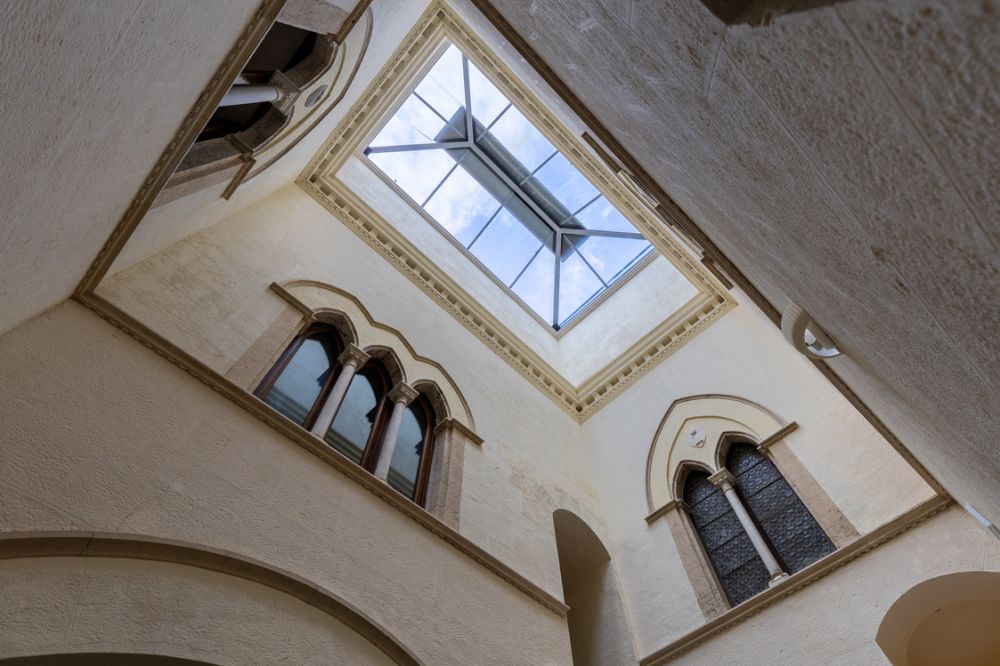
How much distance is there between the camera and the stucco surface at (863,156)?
2.48ft

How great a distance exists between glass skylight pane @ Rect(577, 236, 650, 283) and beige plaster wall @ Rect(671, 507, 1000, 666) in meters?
6.43

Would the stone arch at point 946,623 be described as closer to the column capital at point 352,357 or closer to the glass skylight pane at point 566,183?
the column capital at point 352,357

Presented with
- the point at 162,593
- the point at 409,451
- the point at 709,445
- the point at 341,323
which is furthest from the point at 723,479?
the point at 162,593

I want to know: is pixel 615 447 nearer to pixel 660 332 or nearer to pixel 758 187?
pixel 660 332

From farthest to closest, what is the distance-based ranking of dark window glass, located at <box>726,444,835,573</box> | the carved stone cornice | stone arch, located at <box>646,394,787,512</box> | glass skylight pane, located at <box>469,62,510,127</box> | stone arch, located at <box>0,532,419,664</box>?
glass skylight pane, located at <box>469,62,510,127</box>
stone arch, located at <box>646,394,787,512</box>
dark window glass, located at <box>726,444,835,573</box>
the carved stone cornice
stone arch, located at <box>0,532,419,664</box>

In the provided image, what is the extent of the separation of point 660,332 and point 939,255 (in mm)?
7318

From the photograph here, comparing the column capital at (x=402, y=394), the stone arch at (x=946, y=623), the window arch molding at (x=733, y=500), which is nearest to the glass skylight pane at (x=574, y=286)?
the window arch molding at (x=733, y=500)

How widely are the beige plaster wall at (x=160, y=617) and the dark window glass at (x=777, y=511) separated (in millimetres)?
3571

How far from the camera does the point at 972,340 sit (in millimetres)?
1146

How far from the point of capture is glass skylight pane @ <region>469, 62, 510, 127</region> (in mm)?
9820

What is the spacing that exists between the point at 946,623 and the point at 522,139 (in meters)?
8.56

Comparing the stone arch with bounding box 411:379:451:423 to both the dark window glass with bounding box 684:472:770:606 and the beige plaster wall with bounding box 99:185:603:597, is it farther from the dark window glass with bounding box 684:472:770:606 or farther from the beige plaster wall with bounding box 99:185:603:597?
the dark window glass with bounding box 684:472:770:606

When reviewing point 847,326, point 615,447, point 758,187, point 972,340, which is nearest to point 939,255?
point 972,340

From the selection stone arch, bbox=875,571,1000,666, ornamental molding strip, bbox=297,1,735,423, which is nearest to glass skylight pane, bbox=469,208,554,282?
ornamental molding strip, bbox=297,1,735,423
